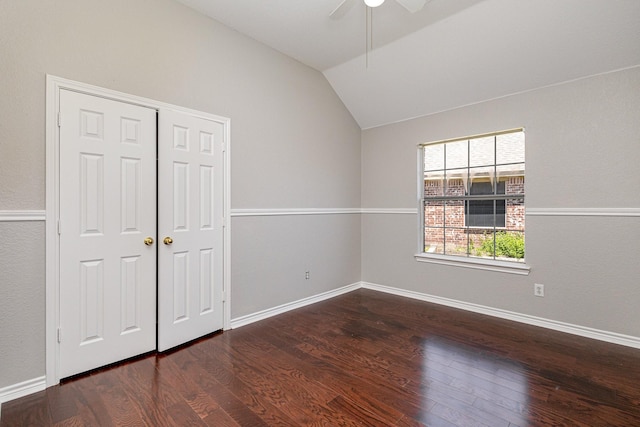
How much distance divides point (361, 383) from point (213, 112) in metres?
2.65

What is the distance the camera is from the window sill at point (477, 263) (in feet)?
10.9

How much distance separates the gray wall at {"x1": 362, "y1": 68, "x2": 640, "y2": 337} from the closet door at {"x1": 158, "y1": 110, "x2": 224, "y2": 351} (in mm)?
2740

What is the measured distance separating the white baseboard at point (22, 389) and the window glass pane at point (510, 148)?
4.55 m

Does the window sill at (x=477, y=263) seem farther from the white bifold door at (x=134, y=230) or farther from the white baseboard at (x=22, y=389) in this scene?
the white baseboard at (x=22, y=389)

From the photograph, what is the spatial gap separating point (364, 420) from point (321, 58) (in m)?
3.59

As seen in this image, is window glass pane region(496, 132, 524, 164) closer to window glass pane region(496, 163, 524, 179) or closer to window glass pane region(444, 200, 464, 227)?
window glass pane region(496, 163, 524, 179)

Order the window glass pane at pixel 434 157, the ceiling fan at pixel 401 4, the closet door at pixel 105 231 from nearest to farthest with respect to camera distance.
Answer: the ceiling fan at pixel 401 4 → the closet door at pixel 105 231 → the window glass pane at pixel 434 157

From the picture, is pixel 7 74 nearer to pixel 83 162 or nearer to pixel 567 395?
pixel 83 162

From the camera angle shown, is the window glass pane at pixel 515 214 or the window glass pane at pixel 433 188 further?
the window glass pane at pixel 433 188

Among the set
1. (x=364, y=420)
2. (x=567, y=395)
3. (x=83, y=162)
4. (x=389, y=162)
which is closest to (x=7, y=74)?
(x=83, y=162)

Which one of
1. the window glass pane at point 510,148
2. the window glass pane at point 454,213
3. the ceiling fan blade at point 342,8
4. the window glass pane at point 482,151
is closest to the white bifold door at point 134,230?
the ceiling fan blade at point 342,8

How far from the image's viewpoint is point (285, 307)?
3631 mm

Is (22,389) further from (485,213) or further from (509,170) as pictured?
(509,170)

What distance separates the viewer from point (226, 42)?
3.05 meters
